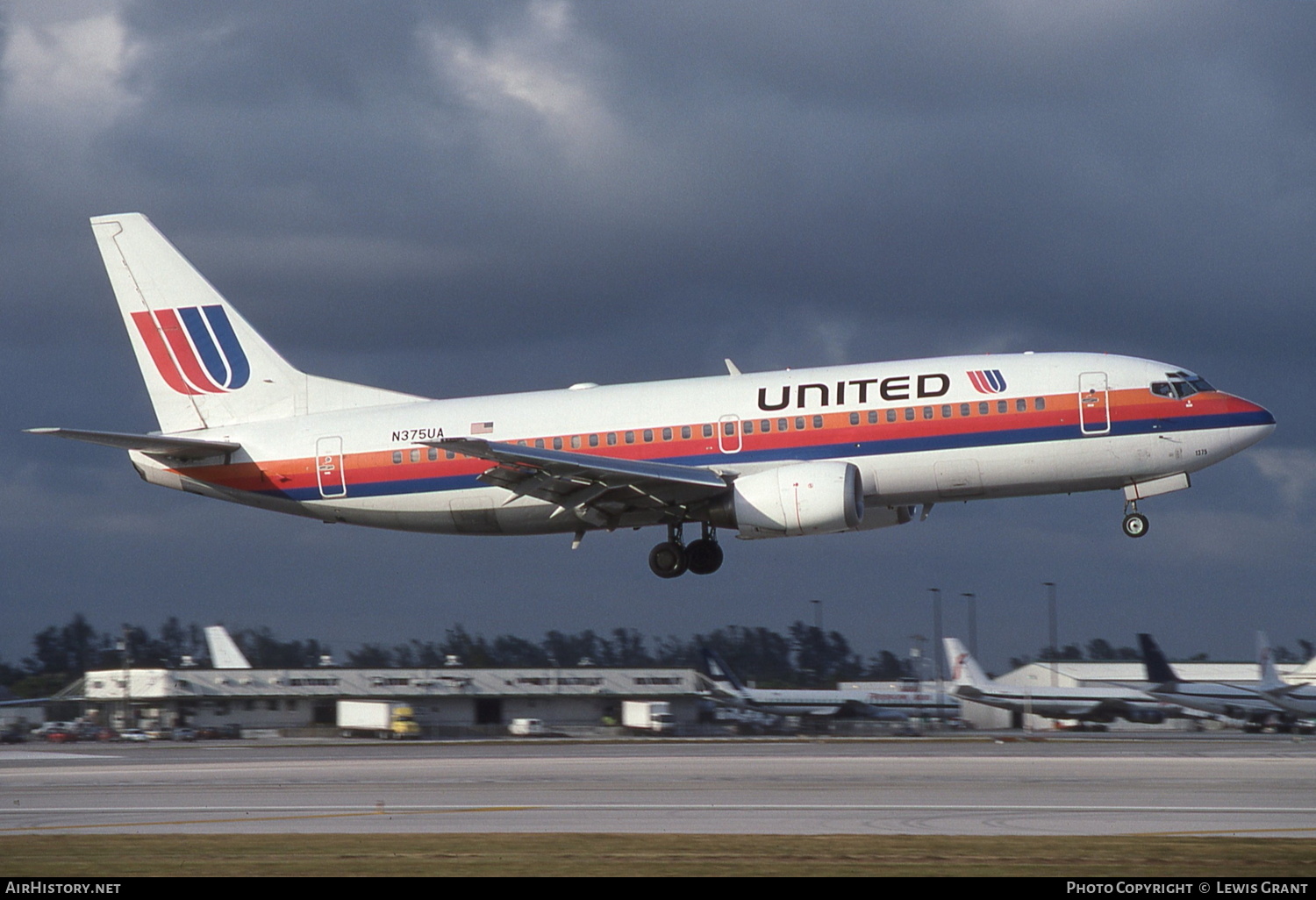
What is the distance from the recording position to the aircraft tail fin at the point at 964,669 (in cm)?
8400

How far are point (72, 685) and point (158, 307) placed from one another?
49.0 meters

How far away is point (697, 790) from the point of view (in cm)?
3341

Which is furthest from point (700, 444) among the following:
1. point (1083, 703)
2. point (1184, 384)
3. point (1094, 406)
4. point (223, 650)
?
point (223, 650)

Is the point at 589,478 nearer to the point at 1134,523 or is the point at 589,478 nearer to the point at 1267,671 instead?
the point at 1134,523

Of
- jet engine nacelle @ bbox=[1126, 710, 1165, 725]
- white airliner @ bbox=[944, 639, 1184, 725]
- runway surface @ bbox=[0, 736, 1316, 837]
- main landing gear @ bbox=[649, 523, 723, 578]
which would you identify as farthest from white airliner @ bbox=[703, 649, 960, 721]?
main landing gear @ bbox=[649, 523, 723, 578]

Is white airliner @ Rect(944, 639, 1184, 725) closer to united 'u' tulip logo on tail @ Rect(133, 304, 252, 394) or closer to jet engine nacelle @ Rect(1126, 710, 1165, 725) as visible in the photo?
jet engine nacelle @ Rect(1126, 710, 1165, 725)

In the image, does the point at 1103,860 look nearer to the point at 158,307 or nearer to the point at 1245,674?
the point at 158,307

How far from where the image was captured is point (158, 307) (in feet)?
152

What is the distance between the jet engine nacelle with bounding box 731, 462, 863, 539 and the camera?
118ft

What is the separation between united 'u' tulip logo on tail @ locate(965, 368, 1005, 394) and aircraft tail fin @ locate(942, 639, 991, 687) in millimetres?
49863

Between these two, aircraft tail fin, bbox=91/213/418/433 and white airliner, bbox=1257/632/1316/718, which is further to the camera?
white airliner, bbox=1257/632/1316/718

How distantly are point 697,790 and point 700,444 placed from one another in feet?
30.5

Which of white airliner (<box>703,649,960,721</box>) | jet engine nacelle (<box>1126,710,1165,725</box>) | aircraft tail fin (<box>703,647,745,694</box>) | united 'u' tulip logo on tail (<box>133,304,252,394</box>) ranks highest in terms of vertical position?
united 'u' tulip logo on tail (<box>133,304,252,394</box>)
